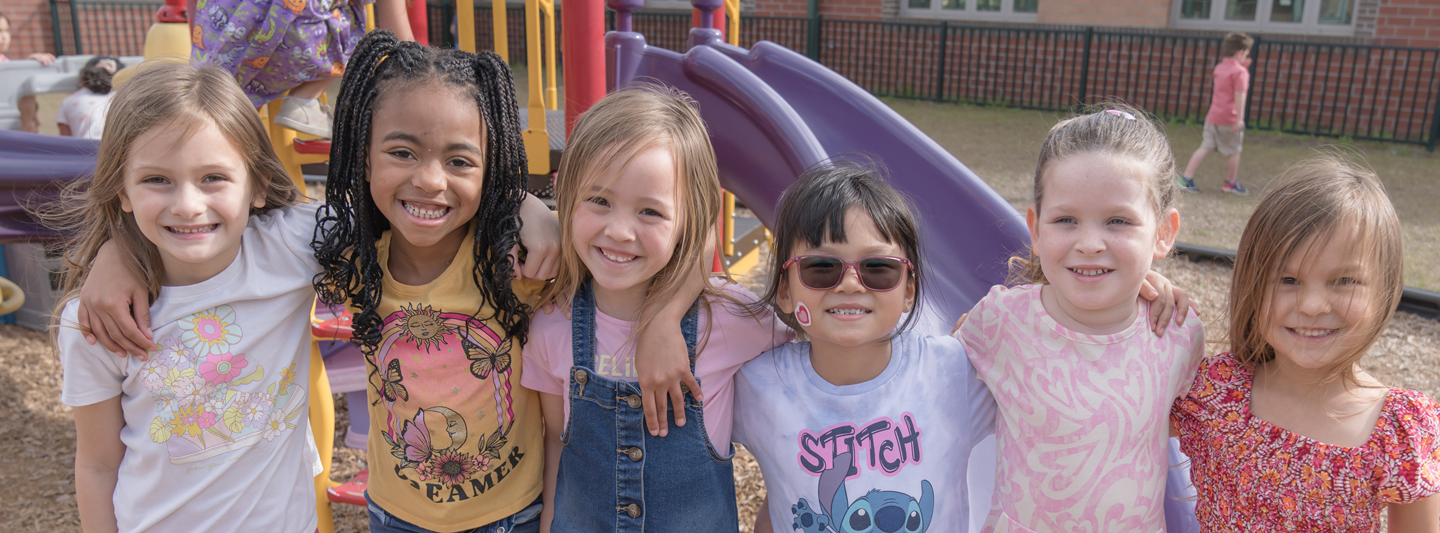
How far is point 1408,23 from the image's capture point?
9.66 m

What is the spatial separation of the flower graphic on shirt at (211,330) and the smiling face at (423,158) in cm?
35

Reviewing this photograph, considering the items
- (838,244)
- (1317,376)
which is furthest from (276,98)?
(1317,376)

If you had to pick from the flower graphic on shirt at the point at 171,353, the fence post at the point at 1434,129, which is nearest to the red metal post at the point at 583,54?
the flower graphic on shirt at the point at 171,353

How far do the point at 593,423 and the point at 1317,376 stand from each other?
47.4 inches

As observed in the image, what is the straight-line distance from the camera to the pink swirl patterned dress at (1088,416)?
1.54 m

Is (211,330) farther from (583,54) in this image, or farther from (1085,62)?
(1085,62)

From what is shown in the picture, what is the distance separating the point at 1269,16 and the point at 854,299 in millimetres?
11597

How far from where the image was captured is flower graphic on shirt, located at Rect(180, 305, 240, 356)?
5.32ft

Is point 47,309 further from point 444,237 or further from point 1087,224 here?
point 1087,224

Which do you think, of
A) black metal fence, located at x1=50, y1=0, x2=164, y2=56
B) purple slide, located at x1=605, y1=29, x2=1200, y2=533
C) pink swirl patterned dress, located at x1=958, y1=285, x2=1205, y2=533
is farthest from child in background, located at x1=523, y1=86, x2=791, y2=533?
black metal fence, located at x1=50, y1=0, x2=164, y2=56

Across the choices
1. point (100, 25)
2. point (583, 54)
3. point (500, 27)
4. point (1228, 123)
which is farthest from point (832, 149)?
point (100, 25)

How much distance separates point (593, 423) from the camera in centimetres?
164

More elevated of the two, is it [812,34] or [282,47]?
[282,47]

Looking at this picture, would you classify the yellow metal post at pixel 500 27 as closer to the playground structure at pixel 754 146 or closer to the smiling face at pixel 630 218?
the playground structure at pixel 754 146
